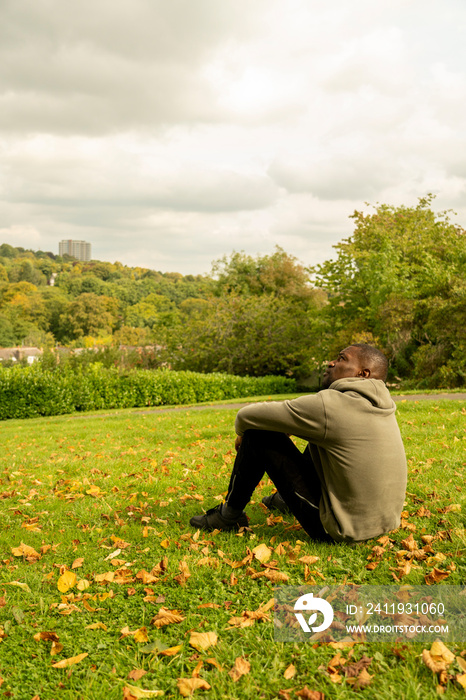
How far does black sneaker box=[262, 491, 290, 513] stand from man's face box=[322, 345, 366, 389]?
1.35 m

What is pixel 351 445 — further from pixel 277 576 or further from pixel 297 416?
pixel 277 576

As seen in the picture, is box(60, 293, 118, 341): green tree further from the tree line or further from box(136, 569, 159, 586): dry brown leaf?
box(136, 569, 159, 586): dry brown leaf

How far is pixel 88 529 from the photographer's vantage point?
3.98m

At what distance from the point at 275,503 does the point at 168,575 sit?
1.32m

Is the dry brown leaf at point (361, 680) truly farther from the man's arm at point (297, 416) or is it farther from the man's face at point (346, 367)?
the man's face at point (346, 367)

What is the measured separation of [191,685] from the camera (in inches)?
83.0

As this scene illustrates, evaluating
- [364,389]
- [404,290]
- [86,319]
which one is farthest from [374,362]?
[86,319]

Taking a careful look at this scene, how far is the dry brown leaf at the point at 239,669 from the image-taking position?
215 centimetres

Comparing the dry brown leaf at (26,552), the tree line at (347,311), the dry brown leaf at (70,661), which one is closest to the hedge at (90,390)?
the tree line at (347,311)

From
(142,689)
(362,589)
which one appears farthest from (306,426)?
(142,689)

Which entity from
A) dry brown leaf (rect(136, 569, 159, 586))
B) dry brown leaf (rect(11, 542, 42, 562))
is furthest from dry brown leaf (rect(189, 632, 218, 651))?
dry brown leaf (rect(11, 542, 42, 562))

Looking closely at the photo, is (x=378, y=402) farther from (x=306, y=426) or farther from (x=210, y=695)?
(x=210, y=695)

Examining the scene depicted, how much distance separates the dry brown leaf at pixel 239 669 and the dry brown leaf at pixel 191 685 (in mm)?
121

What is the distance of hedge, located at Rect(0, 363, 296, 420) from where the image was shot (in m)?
16.0
